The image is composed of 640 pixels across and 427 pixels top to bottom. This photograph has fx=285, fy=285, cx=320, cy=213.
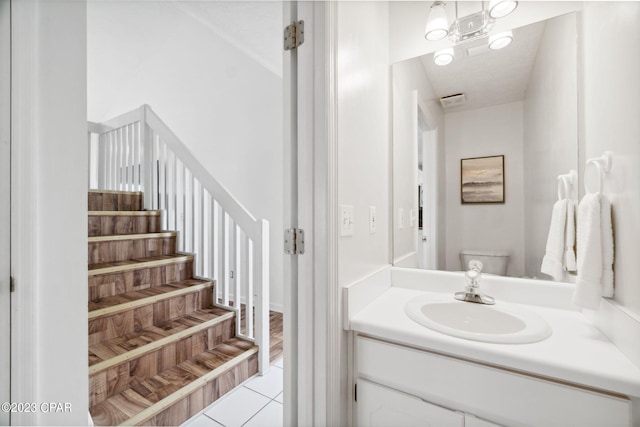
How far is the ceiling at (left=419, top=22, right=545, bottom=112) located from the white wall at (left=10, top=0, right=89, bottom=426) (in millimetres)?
1501

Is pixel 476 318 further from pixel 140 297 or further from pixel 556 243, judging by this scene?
pixel 140 297

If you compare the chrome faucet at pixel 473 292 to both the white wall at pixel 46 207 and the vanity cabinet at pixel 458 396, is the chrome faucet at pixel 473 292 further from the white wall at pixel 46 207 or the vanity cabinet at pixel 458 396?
the white wall at pixel 46 207

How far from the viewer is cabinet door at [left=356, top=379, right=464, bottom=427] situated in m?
0.89

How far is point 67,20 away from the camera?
35.4 inches

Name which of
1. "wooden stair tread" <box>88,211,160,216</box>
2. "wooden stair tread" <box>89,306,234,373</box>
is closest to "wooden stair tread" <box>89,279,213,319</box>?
"wooden stair tread" <box>89,306,234,373</box>

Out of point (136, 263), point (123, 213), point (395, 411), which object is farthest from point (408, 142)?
point (123, 213)

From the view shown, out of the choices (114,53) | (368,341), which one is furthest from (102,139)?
(368,341)

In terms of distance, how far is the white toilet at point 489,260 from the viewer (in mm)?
1312

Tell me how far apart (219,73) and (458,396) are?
385 centimetres

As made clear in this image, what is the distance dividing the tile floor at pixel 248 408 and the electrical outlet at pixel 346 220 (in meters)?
1.27

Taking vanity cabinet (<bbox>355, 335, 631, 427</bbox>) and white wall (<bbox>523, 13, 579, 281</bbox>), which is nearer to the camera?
vanity cabinet (<bbox>355, 335, 631, 427</bbox>)

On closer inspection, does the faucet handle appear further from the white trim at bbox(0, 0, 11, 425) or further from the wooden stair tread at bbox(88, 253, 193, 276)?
the wooden stair tread at bbox(88, 253, 193, 276)

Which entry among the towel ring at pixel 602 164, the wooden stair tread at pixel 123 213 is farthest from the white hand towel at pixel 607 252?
the wooden stair tread at pixel 123 213

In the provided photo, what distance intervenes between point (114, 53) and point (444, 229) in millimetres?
4584
